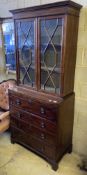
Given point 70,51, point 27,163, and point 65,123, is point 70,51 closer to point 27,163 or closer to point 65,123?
point 65,123

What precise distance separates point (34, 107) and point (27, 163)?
0.82 metres

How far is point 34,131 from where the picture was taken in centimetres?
216

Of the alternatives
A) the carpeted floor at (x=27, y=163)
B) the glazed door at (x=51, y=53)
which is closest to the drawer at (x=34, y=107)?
the glazed door at (x=51, y=53)

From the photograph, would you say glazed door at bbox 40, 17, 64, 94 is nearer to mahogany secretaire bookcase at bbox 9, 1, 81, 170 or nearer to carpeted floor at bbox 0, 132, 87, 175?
mahogany secretaire bookcase at bbox 9, 1, 81, 170

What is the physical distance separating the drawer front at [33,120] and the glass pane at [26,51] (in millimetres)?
431

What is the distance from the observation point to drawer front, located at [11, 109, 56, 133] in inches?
76.3

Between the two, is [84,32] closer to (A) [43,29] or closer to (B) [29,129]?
(A) [43,29]

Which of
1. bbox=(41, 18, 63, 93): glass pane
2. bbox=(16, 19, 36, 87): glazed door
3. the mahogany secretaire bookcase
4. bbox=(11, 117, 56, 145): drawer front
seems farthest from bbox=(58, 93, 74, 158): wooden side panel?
bbox=(16, 19, 36, 87): glazed door

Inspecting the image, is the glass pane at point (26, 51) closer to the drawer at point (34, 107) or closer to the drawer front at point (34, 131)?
the drawer at point (34, 107)

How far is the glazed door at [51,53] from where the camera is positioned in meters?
1.72

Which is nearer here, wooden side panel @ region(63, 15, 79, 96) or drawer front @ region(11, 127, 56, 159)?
wooden side panel @ region(63, 15, 79, 96)

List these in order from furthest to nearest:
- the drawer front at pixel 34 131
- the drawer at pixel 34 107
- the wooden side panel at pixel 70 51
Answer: the drawer front at pixel 34 131, the drawer at pixel 34 107, the wooden side panel at pixel 70 51

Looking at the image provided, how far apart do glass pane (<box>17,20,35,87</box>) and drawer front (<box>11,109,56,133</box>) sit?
1.41 feet

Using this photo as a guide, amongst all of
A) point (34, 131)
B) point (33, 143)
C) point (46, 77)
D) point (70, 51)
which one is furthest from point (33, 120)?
point (70, 51)
